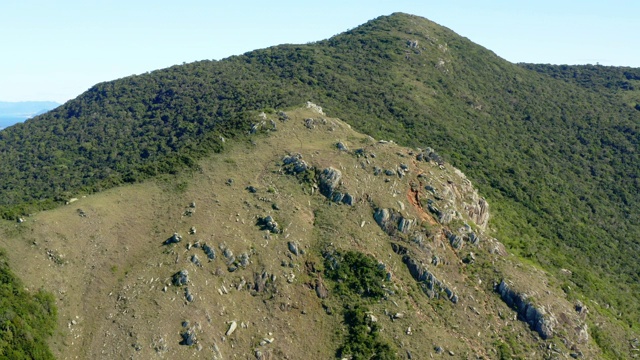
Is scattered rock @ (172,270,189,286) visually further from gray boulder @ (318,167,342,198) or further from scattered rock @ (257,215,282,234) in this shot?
gray boulder @ (318,167,342,198)

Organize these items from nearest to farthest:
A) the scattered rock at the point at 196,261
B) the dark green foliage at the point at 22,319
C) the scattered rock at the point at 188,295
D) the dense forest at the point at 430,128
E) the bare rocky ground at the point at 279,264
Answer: the dark green foliage at the point at 22,319, the bare rocky ground at the point at 279,264, the scattered rock at the point at 188,295, the scattered rock at the point at 196,261, the dense forest at the point at 430,128

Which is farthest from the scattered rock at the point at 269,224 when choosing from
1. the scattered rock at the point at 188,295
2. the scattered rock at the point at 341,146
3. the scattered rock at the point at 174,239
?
the scattered rock at the point at 341,146

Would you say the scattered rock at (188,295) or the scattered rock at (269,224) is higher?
the scattered rock at (269,224)

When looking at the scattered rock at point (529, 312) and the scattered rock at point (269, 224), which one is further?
the scattered rock at point (269, 224)

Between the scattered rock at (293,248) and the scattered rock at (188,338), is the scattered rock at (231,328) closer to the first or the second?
the scattered rock at (188,338)

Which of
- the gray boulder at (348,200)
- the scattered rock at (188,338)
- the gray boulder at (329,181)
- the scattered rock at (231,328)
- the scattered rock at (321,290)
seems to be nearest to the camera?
the scattered rock at (188,338)

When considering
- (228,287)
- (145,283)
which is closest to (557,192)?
(228,287)

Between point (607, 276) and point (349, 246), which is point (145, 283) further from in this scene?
point (607, 276)
